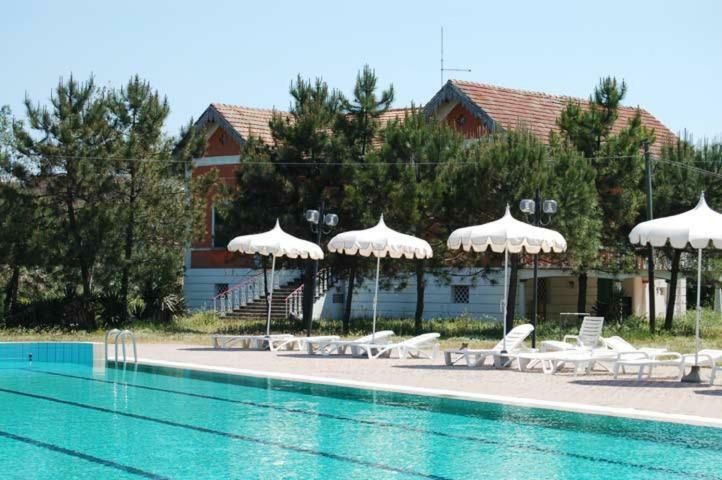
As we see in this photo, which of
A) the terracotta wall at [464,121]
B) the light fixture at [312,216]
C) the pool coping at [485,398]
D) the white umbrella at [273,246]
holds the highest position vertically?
the terracotta wall at [464,121]

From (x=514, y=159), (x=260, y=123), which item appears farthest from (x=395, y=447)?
(x=260, y=123)

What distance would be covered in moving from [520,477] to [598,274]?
2396 cm

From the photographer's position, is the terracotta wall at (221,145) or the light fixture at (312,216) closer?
the light fixture at (312,216)

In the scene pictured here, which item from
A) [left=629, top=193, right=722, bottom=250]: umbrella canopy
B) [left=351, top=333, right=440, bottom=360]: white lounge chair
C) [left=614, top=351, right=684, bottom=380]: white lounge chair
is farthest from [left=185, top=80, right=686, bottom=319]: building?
[left=629, top=193, right=722, bottom=250]: umbrella canopy

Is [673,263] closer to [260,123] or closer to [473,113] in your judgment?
[473,113]

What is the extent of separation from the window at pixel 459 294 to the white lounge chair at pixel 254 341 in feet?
37.6

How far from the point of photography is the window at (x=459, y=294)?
3588cm

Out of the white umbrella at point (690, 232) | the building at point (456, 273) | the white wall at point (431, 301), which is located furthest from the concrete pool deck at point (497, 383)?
the white wall at point (431, 301)

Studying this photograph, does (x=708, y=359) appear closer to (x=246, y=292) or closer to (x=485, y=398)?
(x=485, y=398)

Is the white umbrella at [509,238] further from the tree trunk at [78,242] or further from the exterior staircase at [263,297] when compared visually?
the exterior staircase at [263,297]

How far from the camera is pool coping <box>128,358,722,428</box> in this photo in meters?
12.8

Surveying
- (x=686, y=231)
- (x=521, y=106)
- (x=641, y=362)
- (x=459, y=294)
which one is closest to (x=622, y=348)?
(x=641, y=362)

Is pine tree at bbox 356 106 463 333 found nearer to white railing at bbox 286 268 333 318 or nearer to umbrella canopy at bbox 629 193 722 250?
white railing at bbox 286 268 333 318

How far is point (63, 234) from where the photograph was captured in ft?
102
